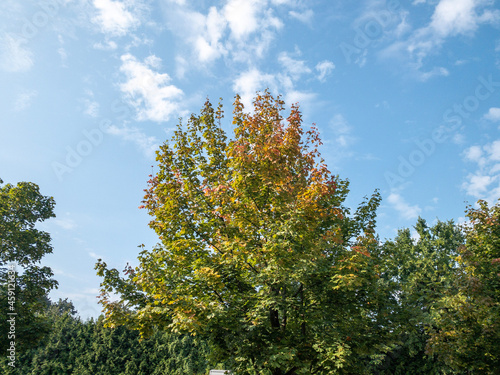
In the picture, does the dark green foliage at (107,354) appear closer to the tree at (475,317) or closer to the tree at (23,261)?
the tree at (23,261)

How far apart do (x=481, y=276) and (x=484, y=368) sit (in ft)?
12.8

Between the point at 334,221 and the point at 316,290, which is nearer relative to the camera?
the point at 316,290

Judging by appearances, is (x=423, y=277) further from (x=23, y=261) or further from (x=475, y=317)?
(x=23, y=261)

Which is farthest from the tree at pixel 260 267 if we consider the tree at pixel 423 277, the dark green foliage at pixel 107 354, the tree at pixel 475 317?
the dark green foliage at pixel 107 354

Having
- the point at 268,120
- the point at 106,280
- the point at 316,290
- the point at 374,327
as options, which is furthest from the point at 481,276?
the point at 106,280

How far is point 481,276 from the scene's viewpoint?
15.8 m

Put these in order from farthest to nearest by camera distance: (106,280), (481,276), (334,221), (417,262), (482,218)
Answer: (417,262), (482,218), (481,276), (334,221), (106,280)

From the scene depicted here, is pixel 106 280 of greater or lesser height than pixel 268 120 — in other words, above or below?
below

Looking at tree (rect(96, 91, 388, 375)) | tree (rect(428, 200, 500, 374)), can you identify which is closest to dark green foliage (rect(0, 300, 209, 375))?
tree (rect(428, 200, 500, 374))

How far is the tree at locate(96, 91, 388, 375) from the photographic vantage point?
797cm

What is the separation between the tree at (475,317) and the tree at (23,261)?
1878 centimetres

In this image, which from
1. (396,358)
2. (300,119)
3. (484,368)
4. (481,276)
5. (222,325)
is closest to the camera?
(222,325)

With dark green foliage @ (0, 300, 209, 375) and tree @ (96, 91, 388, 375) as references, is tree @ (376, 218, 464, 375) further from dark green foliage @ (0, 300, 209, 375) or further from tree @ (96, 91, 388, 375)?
dark green foliage @ (0, 300, 209, 375)

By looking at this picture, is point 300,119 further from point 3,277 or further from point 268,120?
point 3,277
